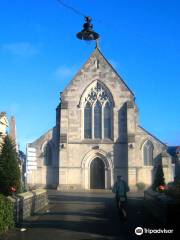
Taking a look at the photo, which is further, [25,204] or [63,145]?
[63,145]

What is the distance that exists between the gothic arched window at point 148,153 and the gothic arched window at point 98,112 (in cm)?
376

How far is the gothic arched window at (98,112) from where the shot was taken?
143 feet

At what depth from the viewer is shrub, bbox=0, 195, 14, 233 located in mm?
12648

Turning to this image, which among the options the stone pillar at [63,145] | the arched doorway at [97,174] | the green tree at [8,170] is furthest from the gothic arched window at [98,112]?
the green tree at [8,170]

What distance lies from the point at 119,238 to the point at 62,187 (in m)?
30.5

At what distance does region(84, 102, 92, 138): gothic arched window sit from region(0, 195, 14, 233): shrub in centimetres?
2978

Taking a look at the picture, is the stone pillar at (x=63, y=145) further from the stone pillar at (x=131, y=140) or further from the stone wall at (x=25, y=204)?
the stone wall at (x=25, y=204)

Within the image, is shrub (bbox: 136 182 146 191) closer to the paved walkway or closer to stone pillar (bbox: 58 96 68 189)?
stone pillar (bbox: 58 96 68 189)

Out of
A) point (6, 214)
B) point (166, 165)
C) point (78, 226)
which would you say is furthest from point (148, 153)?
point (6, 214)

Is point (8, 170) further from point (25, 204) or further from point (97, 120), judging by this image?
point (97, 120)

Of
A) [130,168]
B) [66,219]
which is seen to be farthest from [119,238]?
[130,168]

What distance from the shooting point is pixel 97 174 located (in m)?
43.4

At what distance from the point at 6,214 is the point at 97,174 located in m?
30.6
